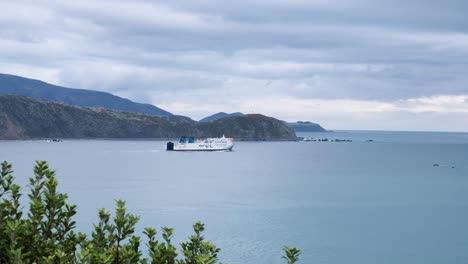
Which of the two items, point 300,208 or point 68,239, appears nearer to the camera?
point 68,239

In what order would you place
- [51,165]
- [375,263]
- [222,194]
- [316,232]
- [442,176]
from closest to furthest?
1. [375,263]
2. [316,232]
3. [222,194]
4. [442,176]
5. [51,165]

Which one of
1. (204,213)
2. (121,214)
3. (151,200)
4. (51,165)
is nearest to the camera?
(121,214)

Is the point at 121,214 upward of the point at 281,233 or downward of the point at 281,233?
upward

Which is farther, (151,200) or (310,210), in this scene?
(151,200)

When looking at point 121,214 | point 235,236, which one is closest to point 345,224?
point 235,236

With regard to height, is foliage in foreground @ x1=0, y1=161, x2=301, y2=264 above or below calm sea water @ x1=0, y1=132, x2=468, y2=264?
above

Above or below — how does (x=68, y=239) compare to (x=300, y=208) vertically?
above

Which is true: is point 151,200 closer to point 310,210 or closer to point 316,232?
point 310,210

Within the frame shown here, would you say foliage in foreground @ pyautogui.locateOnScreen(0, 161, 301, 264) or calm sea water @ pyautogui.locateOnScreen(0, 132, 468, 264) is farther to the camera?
calm sea water @ pyautogui.locateOnScreen(0, 132, 468, 264)

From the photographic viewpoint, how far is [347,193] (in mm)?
130000

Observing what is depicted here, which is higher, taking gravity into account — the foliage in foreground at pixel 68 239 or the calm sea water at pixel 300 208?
the foliage in foreground at pixel 68 239

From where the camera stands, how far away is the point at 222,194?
416 feet

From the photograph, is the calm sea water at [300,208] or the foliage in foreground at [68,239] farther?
the calm sea water at [300,208]

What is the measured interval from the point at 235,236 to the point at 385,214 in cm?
3578
